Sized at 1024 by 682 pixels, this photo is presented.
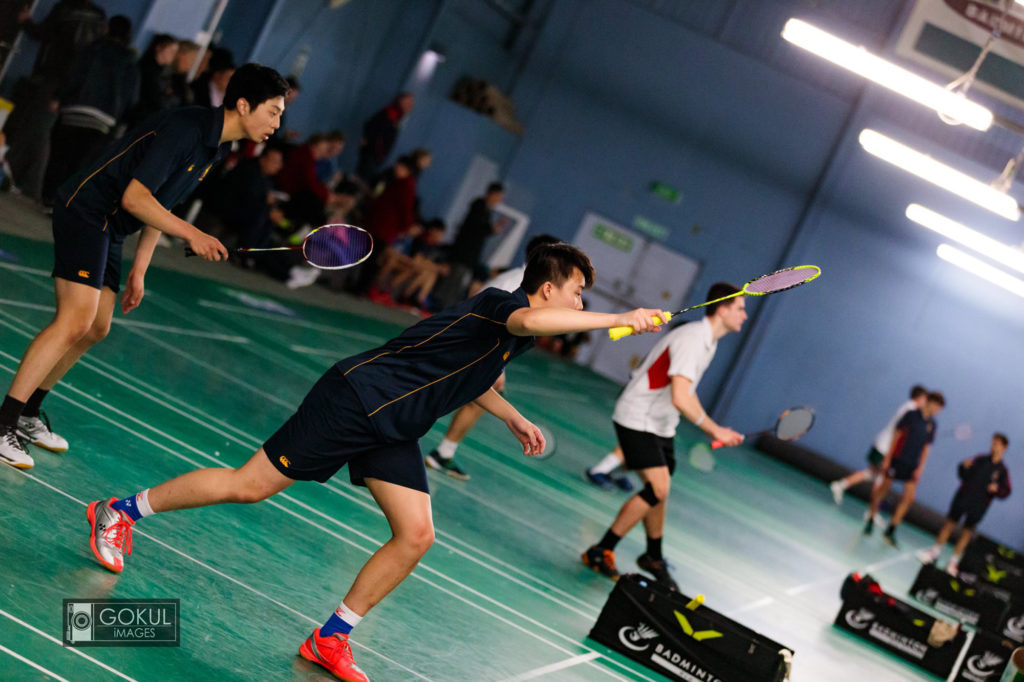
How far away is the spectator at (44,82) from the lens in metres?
12.2

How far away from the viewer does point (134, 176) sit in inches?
183

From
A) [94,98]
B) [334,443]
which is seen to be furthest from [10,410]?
[94,98]

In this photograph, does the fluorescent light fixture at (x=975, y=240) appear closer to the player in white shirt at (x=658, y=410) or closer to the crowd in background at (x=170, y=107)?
the crowd in background at (x=170, y=107)

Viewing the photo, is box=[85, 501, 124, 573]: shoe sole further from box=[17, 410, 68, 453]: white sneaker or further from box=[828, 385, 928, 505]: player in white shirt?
box=[828, 385, 928, 505]: player in white shirt

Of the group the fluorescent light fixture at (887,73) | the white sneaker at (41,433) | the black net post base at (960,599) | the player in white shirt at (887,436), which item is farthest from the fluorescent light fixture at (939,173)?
the white sneaker at (41,433)

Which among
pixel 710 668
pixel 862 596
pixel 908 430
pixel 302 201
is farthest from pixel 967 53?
pixel 710 668

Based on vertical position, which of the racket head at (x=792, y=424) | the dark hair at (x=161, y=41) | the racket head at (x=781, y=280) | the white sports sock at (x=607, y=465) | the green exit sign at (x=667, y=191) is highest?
the green exit sign at (x=667, y=191)

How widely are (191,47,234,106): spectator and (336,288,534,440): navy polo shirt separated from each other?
9.23 m

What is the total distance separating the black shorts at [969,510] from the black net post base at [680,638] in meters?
11.7

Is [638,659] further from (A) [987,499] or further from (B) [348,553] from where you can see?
(A) [987,499]

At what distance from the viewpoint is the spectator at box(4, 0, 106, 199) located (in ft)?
40.0

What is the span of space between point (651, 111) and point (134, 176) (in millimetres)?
21980

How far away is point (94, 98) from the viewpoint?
469 inches

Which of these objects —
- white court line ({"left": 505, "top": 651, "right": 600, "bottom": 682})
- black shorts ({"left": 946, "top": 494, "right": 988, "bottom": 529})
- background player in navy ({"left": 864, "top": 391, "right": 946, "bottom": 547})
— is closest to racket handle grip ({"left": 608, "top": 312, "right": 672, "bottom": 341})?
white court line ({"left": 505, "top": 651, "right": 600, "bottom": 682})
